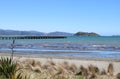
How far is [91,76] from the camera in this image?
45.2ft

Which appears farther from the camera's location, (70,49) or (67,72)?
(70,49)

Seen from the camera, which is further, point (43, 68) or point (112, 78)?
point (43, 68)

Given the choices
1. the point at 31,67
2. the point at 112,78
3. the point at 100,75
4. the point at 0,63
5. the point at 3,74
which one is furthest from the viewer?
the point at 31,67

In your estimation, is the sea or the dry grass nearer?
the dry grass

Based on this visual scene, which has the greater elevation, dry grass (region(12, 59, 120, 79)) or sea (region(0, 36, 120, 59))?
dry grass (region(12, 59, 120, 79))

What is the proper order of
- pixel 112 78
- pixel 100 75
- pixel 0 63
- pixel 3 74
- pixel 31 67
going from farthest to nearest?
pixel 31 67 < pixel 100 75 < pixel 112 78 < pixel 0 63 < pixel 3 74

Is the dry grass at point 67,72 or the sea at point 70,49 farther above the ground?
the dry grass at point 67,72

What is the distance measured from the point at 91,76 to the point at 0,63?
12.4 feet

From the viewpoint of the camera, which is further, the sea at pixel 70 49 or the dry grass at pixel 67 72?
the sea at pixel 70 49

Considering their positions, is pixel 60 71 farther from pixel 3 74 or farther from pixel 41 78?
pixel 3 74

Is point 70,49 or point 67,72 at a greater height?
point 67,72

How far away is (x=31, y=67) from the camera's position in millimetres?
15781

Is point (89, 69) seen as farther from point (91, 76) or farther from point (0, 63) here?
point (0, 63)

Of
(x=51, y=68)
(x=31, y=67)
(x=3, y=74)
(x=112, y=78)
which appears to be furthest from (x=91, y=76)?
(x=3, y=74)
